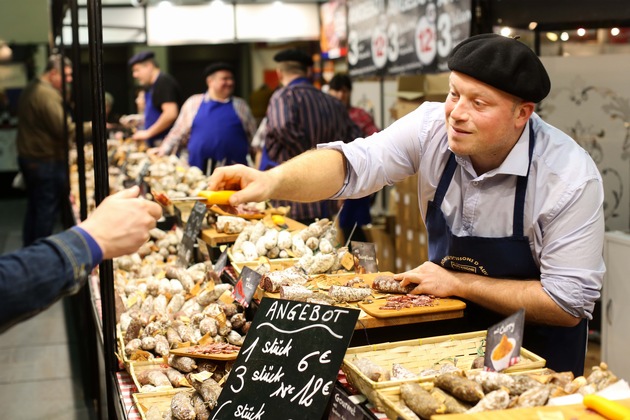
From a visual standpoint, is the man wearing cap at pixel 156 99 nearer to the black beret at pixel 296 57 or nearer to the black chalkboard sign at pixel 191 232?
the black beret at pixel 296 57

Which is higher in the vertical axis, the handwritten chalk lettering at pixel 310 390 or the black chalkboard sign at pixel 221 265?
the handwritten chalk lettering at pixel 310 390

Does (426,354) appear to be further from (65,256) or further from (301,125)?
(301,125)

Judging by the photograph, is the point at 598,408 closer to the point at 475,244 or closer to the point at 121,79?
the point at 475,244

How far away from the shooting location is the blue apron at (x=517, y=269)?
97.3 inches

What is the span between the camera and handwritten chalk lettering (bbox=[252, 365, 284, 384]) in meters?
1.94

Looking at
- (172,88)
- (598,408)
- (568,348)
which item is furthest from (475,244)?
(172,88)

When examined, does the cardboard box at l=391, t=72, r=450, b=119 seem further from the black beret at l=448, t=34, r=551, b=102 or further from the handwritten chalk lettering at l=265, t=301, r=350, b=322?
the handwritten chalk lettering at l=265, t=301, r=350, b=322

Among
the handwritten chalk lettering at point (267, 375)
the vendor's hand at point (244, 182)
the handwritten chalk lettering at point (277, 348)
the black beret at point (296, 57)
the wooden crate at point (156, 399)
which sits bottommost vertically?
the wooden crate at point (156, 399)

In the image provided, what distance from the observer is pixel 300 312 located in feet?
6.58

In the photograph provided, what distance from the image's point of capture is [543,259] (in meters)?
2.41

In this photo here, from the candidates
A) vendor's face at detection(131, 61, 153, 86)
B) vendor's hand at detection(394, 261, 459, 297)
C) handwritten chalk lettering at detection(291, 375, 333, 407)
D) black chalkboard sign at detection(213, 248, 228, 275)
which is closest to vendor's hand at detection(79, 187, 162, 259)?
handwritten chalk lettering at detection(291, 375, 333, 407)

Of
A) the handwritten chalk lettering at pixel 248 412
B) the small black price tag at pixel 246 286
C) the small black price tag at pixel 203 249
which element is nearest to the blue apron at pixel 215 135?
the small black price tag at pixel 203 249

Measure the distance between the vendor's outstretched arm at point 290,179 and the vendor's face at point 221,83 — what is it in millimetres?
5181

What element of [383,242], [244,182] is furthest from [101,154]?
[383,242]
